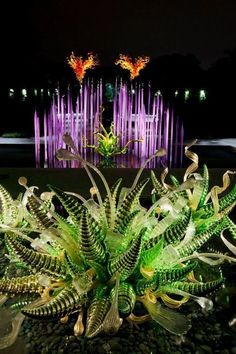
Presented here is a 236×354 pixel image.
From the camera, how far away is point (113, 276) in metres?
2.07

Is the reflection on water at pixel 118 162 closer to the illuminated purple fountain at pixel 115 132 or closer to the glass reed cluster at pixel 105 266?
the illuminated purple fountain at pixel 115 132

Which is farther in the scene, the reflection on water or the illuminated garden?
the reflection on water

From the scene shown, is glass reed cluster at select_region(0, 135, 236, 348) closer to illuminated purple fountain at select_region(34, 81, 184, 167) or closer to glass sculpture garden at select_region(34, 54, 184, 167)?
glass sculpture garden at select_region(34, 54, 184, 167)

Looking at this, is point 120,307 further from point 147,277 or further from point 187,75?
point 187,75

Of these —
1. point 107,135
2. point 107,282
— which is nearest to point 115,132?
point 107,135

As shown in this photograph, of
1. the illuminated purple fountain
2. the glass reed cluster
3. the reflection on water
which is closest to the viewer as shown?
the glass reed cluster

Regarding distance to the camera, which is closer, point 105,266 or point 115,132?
point 105,266

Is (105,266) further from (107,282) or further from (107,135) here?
(107,135)

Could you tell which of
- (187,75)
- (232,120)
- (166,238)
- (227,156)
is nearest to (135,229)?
(166,238)

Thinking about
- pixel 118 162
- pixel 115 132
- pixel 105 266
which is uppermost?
pixel 115 132

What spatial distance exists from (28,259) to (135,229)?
601mm

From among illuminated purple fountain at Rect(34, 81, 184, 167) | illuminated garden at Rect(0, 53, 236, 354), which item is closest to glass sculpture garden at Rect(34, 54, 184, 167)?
illuminated purple fountain at Rect(34, 81, 184, 167)

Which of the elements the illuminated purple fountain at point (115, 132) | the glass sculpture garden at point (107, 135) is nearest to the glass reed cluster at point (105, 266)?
the glass sculpture garden at point (107, 135)

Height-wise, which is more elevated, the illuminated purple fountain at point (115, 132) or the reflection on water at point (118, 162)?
the illuminated purple fountain at point (115, 132)
